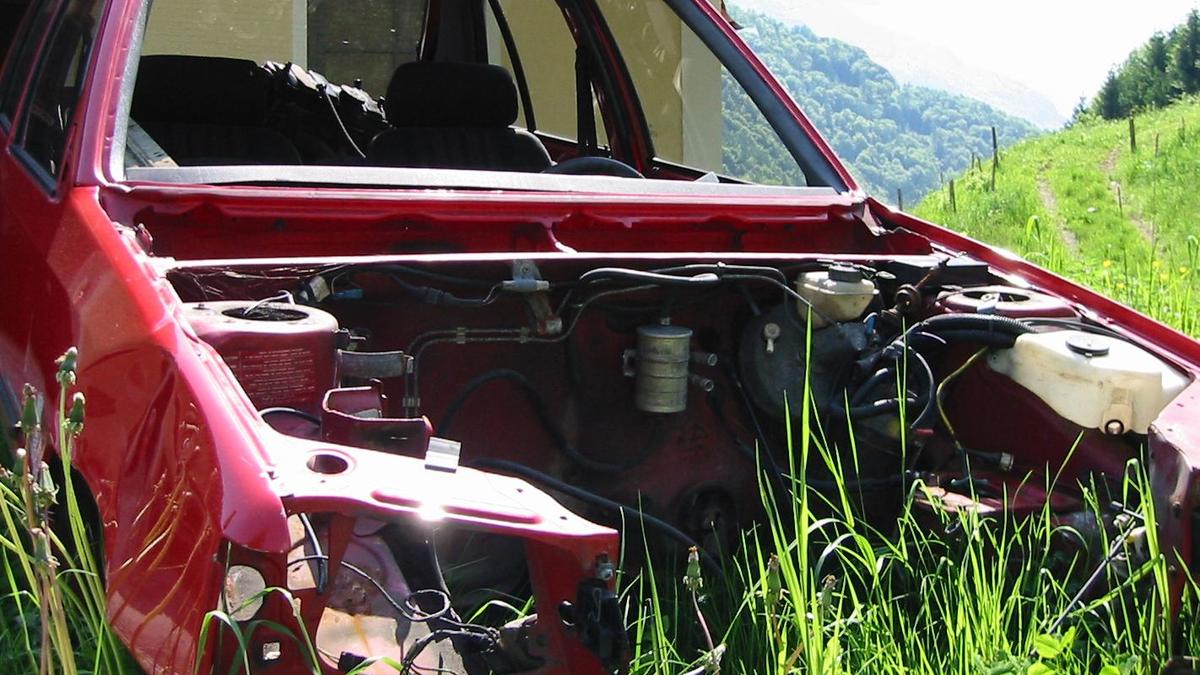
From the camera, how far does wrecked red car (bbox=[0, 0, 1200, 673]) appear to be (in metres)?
1.57

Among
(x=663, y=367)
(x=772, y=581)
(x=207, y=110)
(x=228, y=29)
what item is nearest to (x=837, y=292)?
(x=663, y=367)

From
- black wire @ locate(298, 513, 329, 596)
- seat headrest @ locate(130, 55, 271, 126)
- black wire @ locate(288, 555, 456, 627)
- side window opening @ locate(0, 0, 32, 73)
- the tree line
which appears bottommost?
black wire @ locate(288, 555, 456, 627)

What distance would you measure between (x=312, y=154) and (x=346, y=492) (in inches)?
116

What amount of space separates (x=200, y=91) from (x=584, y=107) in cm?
133

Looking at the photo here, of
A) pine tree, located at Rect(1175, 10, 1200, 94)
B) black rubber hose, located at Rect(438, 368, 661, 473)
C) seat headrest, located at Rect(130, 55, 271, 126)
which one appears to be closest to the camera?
black rubber hose, located at Rect(438, 368, 661, 473)

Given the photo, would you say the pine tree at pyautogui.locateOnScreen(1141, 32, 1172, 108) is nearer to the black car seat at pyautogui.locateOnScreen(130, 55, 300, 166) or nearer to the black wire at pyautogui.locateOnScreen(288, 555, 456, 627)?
the black car seat at pyautogui.locateOnScreen(130, 55, 300, 166)

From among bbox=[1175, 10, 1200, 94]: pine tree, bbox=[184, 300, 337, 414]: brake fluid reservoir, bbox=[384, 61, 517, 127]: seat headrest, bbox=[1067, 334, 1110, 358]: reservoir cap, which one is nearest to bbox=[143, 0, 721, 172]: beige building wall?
bbox=[384, 61, 517, 127]: seat headrest

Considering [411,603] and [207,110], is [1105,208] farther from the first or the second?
[411,603]

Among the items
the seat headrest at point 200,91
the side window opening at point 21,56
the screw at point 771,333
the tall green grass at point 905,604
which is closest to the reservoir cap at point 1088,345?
the tall green grass at point 905,604

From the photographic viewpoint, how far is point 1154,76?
42.0 meters

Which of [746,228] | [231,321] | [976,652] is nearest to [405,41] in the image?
[746,228]

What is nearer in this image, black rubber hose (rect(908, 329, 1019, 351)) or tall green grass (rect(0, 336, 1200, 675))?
tall green grass (rect(0, 336, 1200, 675))

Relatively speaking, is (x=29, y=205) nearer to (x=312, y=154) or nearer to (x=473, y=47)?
(x=312, y=154)

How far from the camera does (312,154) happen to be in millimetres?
4195
